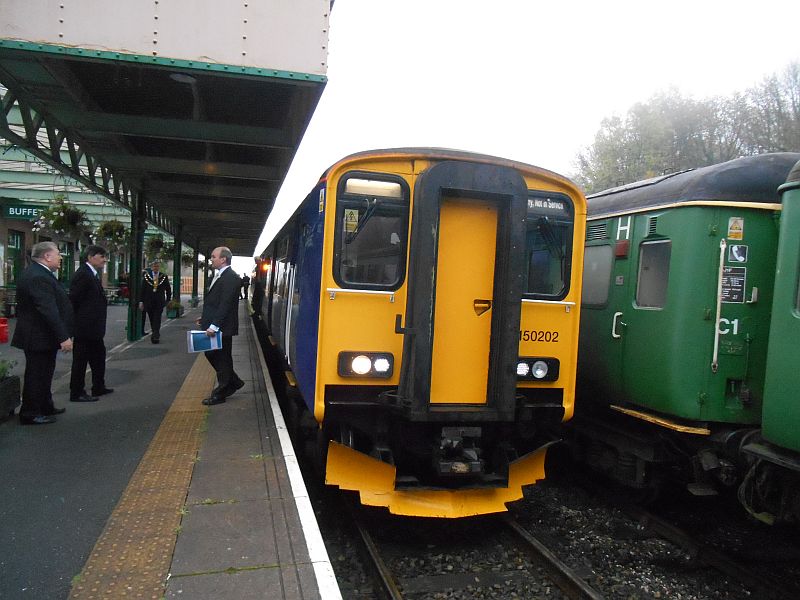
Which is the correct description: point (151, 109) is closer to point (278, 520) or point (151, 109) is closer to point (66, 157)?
point (278, 520)

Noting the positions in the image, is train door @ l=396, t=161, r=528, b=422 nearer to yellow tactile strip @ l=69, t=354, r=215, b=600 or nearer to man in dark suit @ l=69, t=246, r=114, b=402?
yellow tactile strip @ l=69, t=354, r=215, b=600

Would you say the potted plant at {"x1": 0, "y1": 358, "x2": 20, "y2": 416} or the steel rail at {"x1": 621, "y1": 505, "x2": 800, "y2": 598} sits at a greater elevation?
the potted plant at {"x1": 0, "y1": 358, "x2": 20, "y2": 416}

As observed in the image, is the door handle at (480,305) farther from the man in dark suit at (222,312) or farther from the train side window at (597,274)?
the man in dark suit at (222,312)

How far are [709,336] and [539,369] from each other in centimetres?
149

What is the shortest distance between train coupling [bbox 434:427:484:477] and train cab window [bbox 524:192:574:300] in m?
1.30

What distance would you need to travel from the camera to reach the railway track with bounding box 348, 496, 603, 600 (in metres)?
4.11

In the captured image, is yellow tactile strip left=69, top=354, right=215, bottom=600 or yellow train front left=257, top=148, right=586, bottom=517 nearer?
yellow tactile strip left=69, top=354, right=215, bottom=600

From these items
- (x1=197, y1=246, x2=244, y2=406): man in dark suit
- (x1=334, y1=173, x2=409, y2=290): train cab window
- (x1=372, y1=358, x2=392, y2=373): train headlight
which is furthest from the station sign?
(x1=372, y1=358, x2=392, y2=373): train headlight

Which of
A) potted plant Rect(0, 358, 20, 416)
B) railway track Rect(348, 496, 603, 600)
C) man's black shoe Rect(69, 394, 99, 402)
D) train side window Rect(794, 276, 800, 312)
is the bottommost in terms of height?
railway track Rect(348, 496, 603, 600)

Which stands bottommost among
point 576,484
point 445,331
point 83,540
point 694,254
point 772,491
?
point 576,484

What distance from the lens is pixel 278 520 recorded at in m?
3.96

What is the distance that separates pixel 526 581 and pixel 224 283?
467 centimetres

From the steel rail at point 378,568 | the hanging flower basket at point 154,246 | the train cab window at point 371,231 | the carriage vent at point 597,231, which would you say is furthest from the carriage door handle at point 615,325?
the hanging flower basket at point 154,246

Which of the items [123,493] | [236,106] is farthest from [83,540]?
[236,106]
